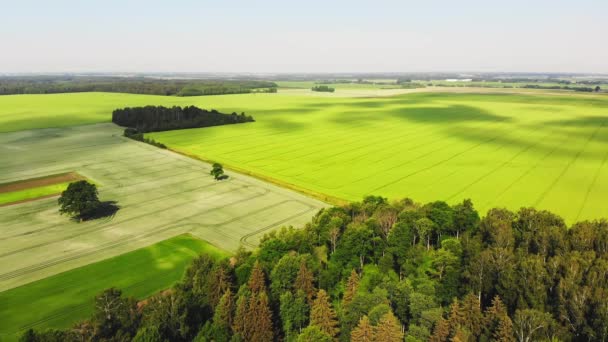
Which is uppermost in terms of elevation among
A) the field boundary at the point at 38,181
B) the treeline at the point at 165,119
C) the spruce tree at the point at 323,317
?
the treeline at the point at 165,119

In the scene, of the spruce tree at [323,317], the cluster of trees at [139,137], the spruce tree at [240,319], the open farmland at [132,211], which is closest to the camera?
the spruce tree at [240,319]

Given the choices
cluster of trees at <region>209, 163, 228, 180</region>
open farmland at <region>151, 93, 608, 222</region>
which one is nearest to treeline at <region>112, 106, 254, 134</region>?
open farmland at <region>151, 93, 608, 222</region>

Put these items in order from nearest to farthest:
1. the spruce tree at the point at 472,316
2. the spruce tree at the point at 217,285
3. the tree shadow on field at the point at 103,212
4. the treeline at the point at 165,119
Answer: the spruce tree at the point at 472,316 → the spruce tree at the point at 217,285 → the tree shadow on field at the point at 103,212 → the treeline at the point at 165,119

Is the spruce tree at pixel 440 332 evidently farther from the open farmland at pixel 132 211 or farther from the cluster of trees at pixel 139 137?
the cluster of trees at pixel 139 137

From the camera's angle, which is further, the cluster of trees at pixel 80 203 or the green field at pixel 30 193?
the green field at pixel 30 193

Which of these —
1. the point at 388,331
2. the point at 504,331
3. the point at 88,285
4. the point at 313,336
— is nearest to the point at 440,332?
the point at 504,331

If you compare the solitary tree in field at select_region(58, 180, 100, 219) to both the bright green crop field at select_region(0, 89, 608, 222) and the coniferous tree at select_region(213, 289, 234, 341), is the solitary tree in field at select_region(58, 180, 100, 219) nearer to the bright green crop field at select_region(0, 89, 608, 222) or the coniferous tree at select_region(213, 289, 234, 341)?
the bright green crop field at select_region(0, 89, 608, 222)

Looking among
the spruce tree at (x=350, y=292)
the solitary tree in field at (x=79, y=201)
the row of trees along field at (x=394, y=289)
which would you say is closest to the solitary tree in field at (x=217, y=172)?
the solitary tree in field at (x=79, y=201)
